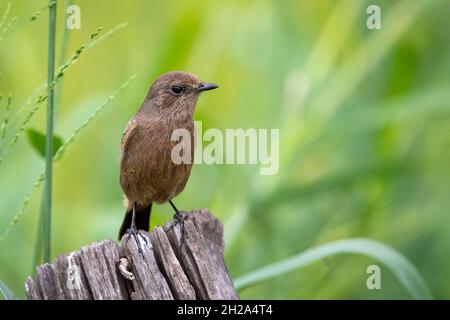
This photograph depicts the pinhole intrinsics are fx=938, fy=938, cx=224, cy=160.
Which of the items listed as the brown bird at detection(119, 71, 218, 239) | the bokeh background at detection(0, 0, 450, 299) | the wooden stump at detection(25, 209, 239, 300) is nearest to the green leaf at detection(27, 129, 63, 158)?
the brown bird at detection(119, 71, 218, 239)

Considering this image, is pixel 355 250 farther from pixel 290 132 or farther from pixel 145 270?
pixel 290 132

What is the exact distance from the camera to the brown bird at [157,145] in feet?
17.3

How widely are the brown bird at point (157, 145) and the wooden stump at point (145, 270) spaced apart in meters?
1.18

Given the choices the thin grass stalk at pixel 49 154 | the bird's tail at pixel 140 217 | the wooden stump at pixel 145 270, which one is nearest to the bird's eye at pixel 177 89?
the bird's tail at pixel 140 217

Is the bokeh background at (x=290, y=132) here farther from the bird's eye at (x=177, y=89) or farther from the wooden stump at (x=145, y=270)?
the wooden stump at (x=145, y=270)

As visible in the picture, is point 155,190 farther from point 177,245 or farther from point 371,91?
point 371,91

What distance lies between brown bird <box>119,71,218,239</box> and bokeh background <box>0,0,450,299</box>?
668 millimetres

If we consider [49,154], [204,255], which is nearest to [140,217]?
[49,154]

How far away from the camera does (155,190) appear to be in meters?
5.35

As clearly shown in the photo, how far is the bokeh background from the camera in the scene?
20.8 feet

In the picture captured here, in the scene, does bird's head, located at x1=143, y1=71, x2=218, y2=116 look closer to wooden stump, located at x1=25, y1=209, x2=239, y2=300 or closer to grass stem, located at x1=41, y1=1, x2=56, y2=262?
grass stem, located at x1=41, y1=1, x2=56, y2=262

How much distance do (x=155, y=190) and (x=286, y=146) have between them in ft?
4.06

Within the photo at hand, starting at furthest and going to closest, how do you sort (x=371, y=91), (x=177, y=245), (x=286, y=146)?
(x=371, y=91)
(x=286, y=146)
(x=177, y=245)

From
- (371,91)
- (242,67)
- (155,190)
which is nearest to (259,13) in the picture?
(242,67)
